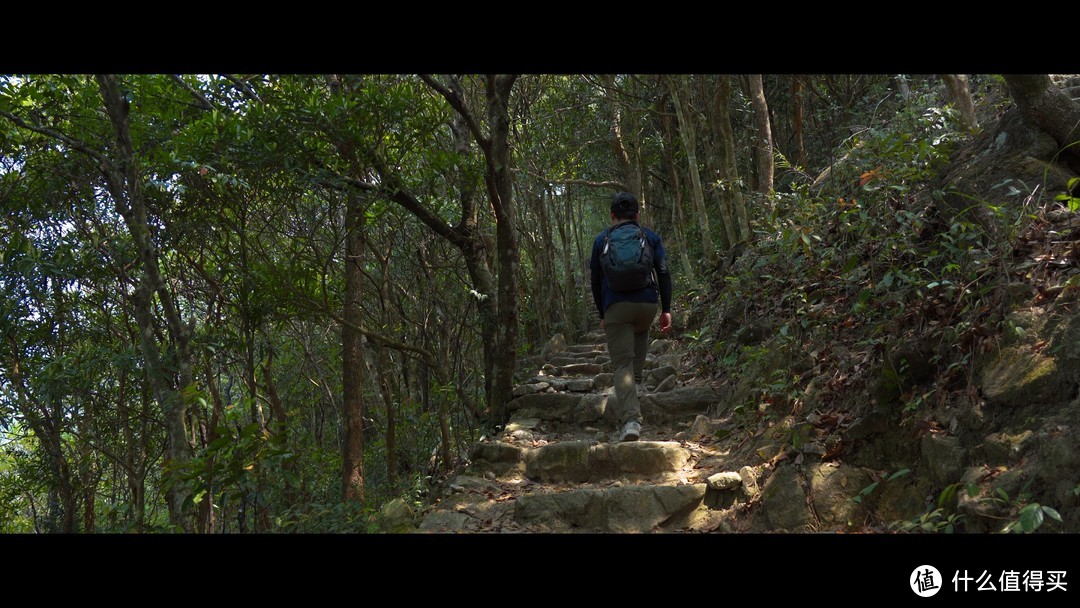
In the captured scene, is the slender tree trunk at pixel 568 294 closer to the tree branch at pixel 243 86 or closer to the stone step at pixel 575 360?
the stone step at pixel 575 360

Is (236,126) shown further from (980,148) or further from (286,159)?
(980,148)

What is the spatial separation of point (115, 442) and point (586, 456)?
7942mm

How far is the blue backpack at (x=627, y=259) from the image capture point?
4.91 m

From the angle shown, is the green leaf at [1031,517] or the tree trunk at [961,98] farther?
the tree trunk at [961,98]

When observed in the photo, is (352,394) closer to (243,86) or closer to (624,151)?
(243,86)

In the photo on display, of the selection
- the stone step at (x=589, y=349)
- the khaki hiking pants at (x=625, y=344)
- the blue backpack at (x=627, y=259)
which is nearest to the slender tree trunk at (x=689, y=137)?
the stone step at (x=589, y=349)

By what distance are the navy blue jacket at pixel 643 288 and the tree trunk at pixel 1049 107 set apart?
2.41 metres

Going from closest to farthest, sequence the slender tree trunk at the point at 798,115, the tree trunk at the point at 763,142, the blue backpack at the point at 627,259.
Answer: the blue backpack at the point at 627,259
the tree trunk at the point at 763,142
the slender tree trunk at the point at 798,115

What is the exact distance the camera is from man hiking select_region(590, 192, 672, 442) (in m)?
4.95

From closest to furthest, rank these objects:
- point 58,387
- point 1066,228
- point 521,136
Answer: point 1066,228
point 58,387
point 521,136

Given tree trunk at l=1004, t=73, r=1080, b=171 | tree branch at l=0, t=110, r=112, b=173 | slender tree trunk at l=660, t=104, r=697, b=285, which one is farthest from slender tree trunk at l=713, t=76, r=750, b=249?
tree branch at l=0, t=110, r=112, b=173

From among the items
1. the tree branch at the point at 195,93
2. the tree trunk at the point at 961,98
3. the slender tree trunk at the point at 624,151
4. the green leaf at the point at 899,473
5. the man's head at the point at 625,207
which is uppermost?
the slender tree trunk at the point at 624,151

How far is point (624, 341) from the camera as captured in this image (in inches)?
201
